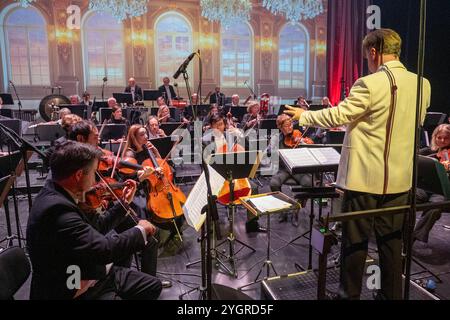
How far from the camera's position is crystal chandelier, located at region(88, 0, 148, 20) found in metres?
10.8

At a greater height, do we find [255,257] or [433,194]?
[433,194]

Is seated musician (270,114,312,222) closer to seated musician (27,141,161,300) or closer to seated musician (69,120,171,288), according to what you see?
seated musician (69,120,171,288)

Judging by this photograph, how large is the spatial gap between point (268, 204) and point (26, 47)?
38.1ft

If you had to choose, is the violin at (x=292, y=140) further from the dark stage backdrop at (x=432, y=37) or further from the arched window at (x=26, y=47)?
the arched window at (x=26, y=47)

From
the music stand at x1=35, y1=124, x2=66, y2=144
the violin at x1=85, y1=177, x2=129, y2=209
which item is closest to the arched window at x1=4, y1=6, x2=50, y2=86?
the music stand at x1=35, y1=124, x2=66, y2=144

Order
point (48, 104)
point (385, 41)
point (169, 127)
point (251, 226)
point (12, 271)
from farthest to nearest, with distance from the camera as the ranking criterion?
point (48, 104) → point (169, 127) → point (251, 226) → point (385, 41) → point (12, 271)

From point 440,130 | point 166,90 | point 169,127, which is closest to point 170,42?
point 166,90

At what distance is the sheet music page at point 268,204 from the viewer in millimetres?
2844

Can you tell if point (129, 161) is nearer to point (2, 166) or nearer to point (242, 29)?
point (2, 166)

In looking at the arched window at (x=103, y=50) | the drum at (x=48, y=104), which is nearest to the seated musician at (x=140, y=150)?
the drum at (x=48, y=104)

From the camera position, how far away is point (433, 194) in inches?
149

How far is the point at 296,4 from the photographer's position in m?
11.7

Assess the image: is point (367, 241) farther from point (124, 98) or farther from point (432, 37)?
point (124, 98)

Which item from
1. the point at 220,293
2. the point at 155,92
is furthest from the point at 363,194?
the point at 155,92
